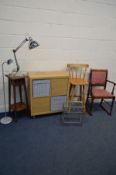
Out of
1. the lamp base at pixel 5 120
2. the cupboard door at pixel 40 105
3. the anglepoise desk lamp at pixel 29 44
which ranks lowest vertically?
the lamp base at pixel 5 120

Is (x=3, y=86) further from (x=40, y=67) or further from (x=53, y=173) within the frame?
(x=53, y=173)

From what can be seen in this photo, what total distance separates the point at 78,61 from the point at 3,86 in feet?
5.05

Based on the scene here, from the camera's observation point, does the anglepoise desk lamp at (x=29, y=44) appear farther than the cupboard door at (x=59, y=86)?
No

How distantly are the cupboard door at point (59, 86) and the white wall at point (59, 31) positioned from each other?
0.46m

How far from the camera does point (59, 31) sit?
3088 mm

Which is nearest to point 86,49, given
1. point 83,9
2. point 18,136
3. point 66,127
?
point 83,9

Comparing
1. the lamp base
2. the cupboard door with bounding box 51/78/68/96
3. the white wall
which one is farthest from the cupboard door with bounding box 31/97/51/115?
the white wall

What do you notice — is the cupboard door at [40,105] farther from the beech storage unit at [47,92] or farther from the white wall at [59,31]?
the white wall at [59,31]

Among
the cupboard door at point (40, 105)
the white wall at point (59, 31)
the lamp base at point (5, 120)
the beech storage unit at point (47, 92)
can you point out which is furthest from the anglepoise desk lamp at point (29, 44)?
the lamp base at point (5, 120)

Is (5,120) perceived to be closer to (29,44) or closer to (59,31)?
(29,44)

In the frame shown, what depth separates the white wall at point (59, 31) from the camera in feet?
9.22

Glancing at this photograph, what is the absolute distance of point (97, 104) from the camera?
12.3 feet

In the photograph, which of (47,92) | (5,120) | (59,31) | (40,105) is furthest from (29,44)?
(5,120)

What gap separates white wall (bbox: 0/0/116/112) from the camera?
9.22 ft
